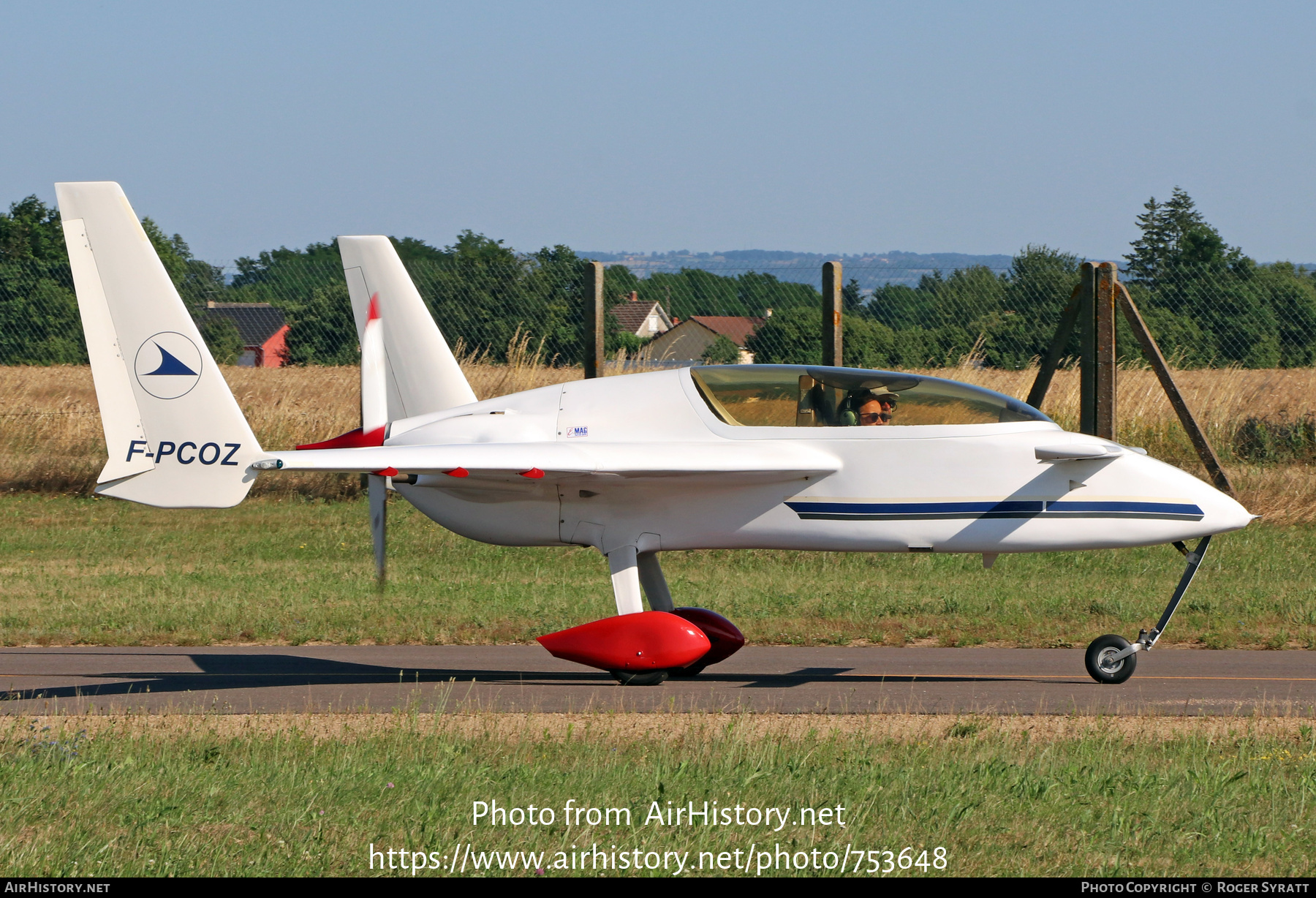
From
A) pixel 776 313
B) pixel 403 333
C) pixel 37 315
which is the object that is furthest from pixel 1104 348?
pixel 37 315

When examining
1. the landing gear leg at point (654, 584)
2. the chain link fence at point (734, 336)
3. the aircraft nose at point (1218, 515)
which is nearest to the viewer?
the aircraft nose at point (1218, 515)

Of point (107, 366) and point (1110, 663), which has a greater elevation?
point (107, 366)

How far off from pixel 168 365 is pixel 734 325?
13256mm

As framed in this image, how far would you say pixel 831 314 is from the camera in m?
17.0

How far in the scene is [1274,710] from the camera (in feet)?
27.7

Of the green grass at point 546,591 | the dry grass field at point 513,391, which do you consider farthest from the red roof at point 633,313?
the green grass at point 546,591

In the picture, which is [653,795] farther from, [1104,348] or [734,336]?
[734,336]

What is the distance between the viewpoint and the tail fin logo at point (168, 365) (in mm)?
9469

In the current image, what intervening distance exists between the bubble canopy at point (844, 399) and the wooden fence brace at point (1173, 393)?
7.16 m

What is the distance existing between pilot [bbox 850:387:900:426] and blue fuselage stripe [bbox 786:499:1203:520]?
22.4 inches

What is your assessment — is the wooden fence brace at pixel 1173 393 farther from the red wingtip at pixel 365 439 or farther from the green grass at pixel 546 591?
the red wingtip at pixel 365 439

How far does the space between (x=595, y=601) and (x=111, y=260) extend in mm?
5217
